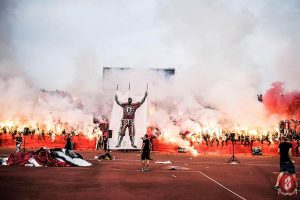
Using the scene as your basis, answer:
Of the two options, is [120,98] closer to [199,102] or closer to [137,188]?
[199,102]

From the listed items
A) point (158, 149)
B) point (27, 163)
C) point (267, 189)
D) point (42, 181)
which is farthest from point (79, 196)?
point (158, 149)

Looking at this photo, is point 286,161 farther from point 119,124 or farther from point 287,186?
point 119,124

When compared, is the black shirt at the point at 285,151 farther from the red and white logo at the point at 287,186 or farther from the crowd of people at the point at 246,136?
the crowd of people at the point at 246,136

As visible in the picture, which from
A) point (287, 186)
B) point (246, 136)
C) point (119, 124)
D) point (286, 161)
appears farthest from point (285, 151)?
point (119, 124)

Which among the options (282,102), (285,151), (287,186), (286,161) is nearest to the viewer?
(286,161)

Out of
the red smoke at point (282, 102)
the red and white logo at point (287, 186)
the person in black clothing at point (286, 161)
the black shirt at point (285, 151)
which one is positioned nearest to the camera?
the red and white logo at point (287, 186)

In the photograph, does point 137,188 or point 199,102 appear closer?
point 137,188

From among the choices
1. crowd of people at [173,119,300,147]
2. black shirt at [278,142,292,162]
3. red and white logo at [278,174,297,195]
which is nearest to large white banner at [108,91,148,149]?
crowd of people at [173,119,300,147]

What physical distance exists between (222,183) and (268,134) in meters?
21.9

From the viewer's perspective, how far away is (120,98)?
110 feet

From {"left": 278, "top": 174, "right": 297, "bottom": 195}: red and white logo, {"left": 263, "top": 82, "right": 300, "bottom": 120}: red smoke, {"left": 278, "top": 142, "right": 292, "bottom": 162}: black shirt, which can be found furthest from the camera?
{"left": 263, "top": 82, "right": 300, "bottom": 120}: red smoke

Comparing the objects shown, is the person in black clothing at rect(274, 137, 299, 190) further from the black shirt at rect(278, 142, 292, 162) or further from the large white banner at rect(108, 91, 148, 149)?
the large white banner at rect(108, 91, 148, 149)

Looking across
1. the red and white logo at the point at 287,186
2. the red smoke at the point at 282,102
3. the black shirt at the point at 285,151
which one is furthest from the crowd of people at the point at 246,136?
the black shirt at the point at 285,151

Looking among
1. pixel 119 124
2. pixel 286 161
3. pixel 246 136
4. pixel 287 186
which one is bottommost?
pixel 287 186
